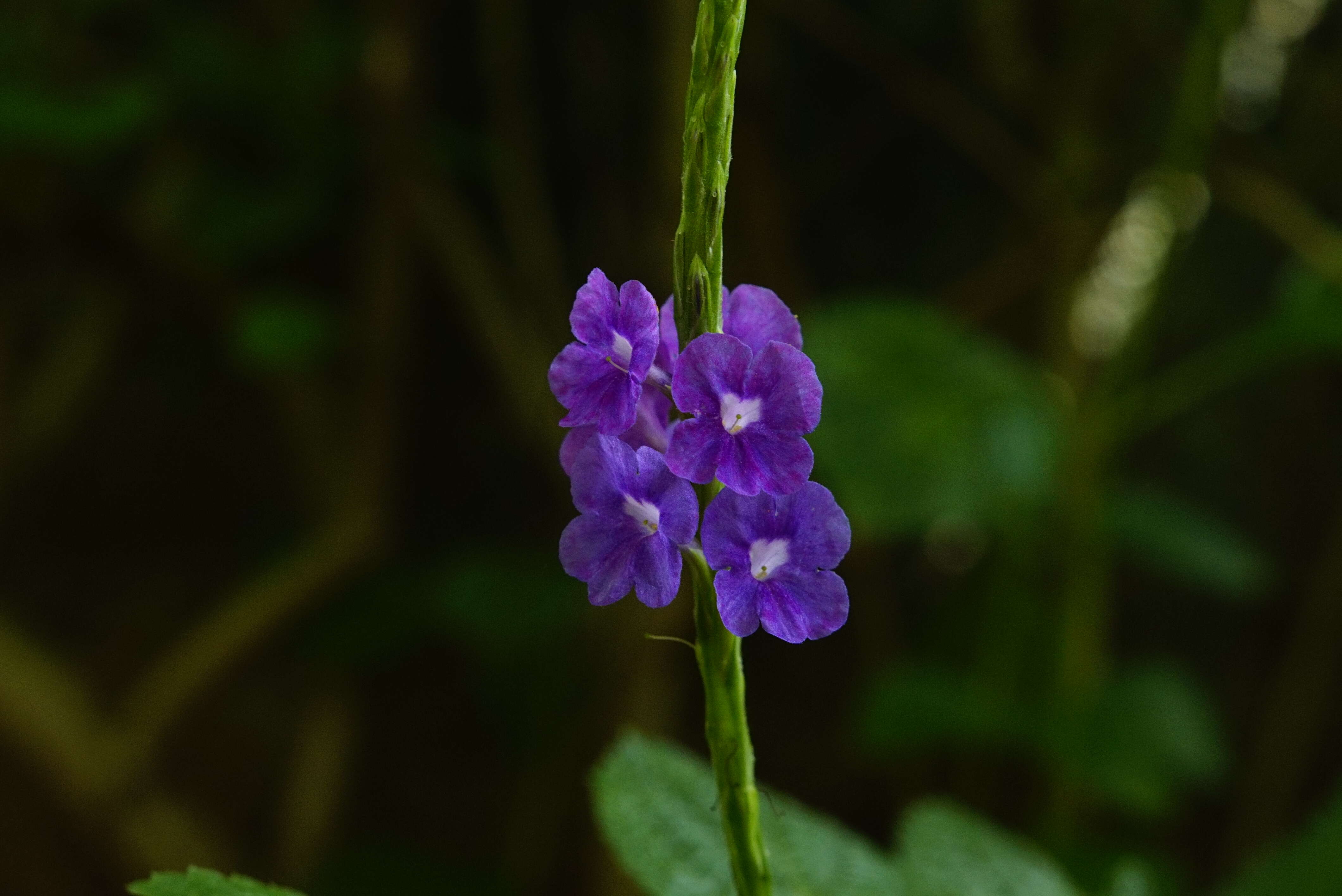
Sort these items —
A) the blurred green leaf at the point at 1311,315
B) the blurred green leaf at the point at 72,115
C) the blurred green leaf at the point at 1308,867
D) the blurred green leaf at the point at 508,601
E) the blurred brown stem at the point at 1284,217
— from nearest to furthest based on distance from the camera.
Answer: the blurred green leaf at the point at 1308,867 → the blurred green leaf at the point at 1311,315 → the blurred brown stem at the point at 1284,217 → the blurred green leaf at the point at 72,115 → the blurred green leaf at the point at 508,601

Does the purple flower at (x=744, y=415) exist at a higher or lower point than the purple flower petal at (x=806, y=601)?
higher

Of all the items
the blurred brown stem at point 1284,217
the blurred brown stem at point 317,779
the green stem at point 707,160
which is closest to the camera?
the green stem at point 707,160

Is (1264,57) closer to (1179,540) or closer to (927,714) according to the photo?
(1179,540)

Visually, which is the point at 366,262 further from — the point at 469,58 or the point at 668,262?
the point at 668,262

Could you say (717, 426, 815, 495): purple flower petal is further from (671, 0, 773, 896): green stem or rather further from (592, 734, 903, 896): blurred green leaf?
→ (592, 734, 903, 896): blurred green leaf

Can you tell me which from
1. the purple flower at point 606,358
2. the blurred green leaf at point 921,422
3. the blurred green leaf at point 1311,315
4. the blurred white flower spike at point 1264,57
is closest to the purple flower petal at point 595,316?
the purple flower at point 606,358

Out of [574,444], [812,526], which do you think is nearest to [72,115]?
[574,444]

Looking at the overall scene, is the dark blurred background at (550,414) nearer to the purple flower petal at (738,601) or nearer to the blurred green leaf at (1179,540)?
the blurred green leaf at (1179,540)

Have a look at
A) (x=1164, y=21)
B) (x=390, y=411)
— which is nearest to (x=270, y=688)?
(x=390, y=411)
